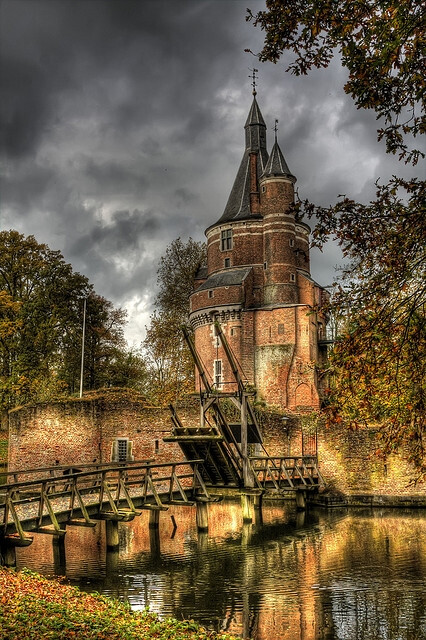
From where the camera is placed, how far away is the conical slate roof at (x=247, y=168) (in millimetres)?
40688

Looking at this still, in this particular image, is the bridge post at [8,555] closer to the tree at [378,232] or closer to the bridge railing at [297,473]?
the tree at [378,232]

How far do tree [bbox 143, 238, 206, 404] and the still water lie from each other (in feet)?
67.3

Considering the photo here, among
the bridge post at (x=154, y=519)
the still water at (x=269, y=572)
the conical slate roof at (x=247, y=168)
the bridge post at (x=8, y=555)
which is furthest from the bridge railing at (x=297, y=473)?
the conical slate roof at (x=247, y=168)

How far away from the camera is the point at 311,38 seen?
22.7ft

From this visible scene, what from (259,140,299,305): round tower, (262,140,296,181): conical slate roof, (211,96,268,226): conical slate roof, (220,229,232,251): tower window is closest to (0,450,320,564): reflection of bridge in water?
(259,140,299,305): round tower

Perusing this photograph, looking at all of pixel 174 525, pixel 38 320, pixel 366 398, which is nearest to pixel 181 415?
pixel 174 525

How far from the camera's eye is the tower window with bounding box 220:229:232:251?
131 feet

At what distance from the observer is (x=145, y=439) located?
→ 28.2 m

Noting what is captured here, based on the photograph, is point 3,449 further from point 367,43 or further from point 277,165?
point 367,43

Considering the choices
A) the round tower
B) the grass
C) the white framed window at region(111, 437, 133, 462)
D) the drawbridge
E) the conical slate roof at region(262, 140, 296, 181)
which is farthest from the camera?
the conical slate roof at region(262, 140, 296, 181)

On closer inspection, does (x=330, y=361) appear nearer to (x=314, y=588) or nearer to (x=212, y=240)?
(x=314, y=588)

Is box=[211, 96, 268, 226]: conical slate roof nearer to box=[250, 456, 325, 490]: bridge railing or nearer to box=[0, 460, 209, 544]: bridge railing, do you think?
box=[250, 456, 325, 490]: bridge railing

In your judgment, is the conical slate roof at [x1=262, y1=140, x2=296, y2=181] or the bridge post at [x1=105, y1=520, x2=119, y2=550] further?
the conical slate roof at [x1=262, y1=140, x2=296, y2=181]

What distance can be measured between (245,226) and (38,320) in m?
13.0
